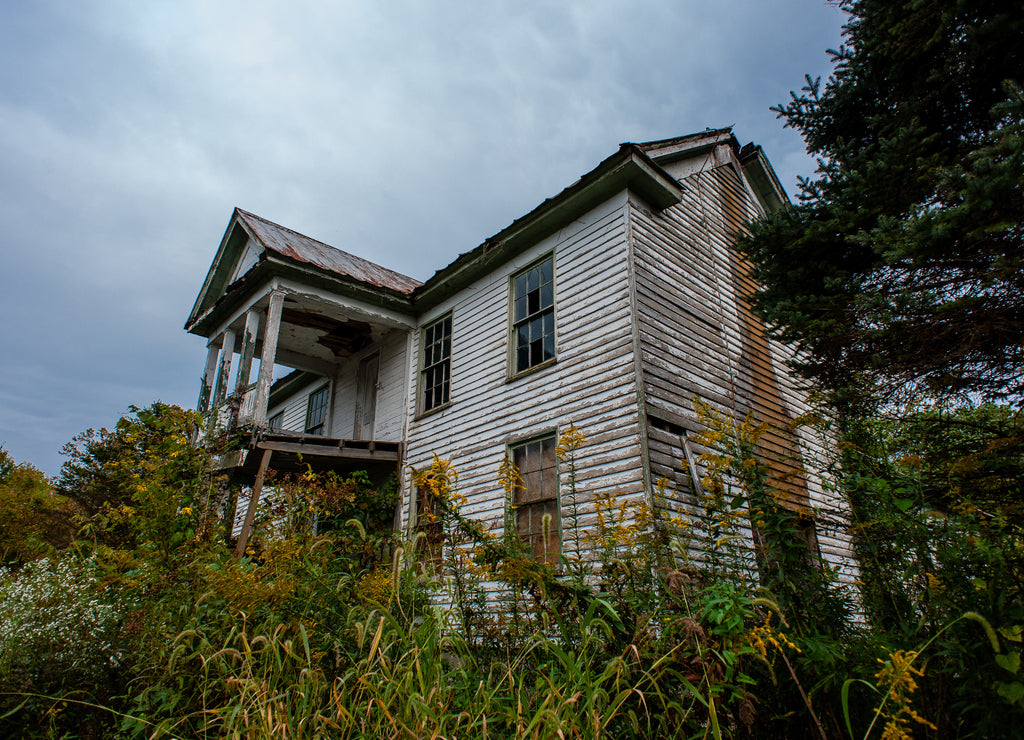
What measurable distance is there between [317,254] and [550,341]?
6292mm

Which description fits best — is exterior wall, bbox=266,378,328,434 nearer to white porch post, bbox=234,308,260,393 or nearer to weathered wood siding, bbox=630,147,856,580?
white porch post, bbox=234,308,260,393

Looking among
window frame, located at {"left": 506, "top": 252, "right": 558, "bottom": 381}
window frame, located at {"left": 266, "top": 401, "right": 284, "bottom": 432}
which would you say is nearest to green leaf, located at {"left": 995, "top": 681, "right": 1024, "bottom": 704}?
window frame, located at {"left": 506, "top": 252, "right": 558, "bottom": 381}

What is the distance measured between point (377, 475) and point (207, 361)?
17.0 ft

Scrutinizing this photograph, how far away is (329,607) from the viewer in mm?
3445

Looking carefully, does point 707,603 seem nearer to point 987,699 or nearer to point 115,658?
point 987,699

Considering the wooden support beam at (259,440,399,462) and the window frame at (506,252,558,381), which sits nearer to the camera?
the window frame at (506,252,558,381)

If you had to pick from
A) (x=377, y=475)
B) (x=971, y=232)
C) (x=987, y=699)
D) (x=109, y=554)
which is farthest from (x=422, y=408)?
(x=987, y=699)

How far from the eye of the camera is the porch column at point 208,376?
1259cm

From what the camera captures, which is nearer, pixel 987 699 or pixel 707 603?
pixel 987 699

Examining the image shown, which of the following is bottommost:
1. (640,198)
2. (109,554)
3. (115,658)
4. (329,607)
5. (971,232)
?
(115,658)

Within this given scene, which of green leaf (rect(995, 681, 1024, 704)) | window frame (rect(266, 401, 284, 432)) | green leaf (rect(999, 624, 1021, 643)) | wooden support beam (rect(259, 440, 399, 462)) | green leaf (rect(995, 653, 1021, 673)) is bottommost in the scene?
→ green leaf (rect(995, 681, 1024, 704))

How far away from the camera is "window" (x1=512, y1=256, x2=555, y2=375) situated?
8984mm

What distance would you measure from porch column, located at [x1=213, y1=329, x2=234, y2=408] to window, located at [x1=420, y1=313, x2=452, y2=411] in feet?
13.3

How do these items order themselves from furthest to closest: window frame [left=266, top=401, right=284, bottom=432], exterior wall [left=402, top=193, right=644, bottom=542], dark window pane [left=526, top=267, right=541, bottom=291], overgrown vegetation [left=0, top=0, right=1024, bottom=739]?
window frame [left=266, top=401, right=284, bottom=432], dark window pane [left=526, top=267, right=541, bottom=291], exterior wall [left=402, top=193, right=644, bottom=542], overgrown vegetation [left=0, top=0, right=1024, bottom=739]
